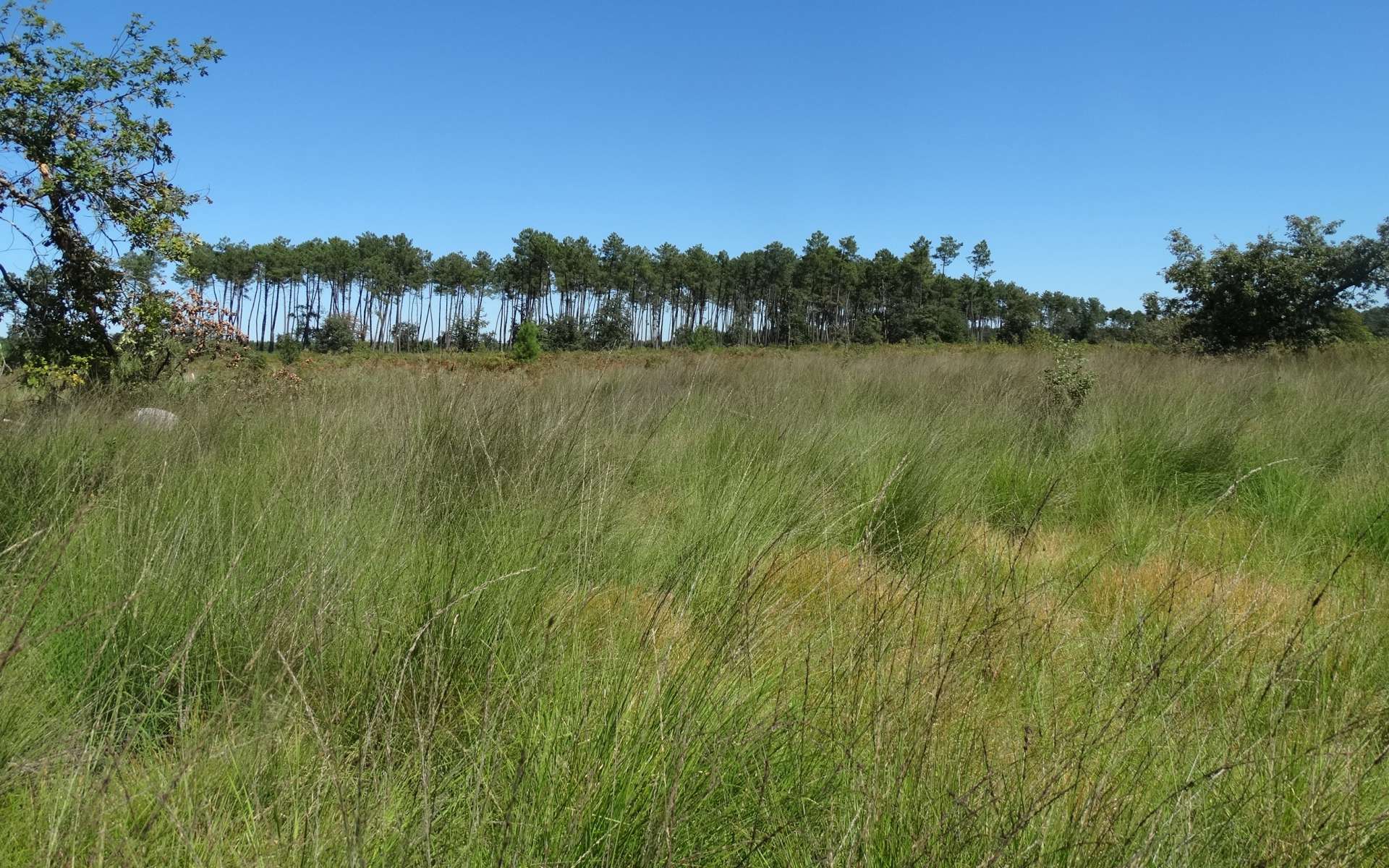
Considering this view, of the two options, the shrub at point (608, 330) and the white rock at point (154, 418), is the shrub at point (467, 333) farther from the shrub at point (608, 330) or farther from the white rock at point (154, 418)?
the white rock at point (154, 418)

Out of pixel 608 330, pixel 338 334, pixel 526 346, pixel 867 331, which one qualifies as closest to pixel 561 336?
pixel 608 330

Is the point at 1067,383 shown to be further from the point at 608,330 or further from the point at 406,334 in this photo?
the point at 406,334

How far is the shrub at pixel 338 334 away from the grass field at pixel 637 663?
57.0 meters

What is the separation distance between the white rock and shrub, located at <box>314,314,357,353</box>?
178 ft

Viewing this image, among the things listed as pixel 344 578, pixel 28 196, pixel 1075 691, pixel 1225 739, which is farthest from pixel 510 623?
pixel 28 196

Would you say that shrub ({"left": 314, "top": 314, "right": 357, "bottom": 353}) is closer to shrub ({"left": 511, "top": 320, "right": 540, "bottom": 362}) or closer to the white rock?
shrub ({"left": 511, "top": 320, "right": 540, "bottom": 362})

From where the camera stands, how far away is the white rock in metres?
3.77

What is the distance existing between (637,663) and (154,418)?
13.1 feet

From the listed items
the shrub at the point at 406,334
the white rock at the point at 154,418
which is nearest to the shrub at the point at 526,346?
the white rock at the point at 154,418

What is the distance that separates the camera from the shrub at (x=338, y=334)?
56906mm

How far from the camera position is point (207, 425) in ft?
12.6

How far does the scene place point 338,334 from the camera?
193 ft

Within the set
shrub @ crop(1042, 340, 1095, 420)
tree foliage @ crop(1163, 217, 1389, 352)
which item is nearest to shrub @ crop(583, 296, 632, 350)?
tree foliage @ crop(1163, 217, 1389, 352)

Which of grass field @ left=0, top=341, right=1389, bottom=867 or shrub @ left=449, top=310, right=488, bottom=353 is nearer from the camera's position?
grass field @ left=0, top=341, right=1389, bottom=867
